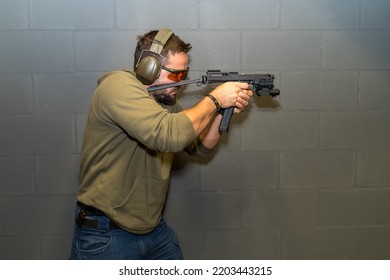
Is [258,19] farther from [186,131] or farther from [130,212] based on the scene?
[130,212]

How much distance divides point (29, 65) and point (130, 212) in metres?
0.99

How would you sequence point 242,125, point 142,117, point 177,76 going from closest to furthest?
point 142,117 < point 177,76 < point 242,125

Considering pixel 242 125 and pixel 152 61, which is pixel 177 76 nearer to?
pixel 152 61

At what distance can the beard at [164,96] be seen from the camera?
5.84ft

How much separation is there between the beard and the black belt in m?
0.52

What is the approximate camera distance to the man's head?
1.70m

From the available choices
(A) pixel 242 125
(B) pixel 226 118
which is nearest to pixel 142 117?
(B) pixel 226 118

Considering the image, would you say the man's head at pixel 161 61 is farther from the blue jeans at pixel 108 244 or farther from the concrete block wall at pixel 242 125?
the blue jeans at pixel 108 244

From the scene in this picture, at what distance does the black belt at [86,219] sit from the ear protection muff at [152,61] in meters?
0.55

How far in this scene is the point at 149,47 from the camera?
1.76m

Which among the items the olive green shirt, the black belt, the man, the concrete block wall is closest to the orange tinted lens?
the man

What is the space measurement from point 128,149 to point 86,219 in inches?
13.2

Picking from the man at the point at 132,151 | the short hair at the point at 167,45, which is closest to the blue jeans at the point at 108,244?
the man at the point at 132,151

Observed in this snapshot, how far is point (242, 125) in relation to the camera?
2.28 m
